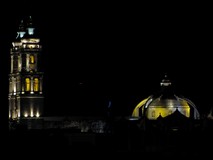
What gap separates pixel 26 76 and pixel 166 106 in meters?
13.0

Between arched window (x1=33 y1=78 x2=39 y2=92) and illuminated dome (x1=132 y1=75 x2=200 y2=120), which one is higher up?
arched window (x1=33 y1=78 x2=39 y2=92)

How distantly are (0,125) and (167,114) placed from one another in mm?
65014

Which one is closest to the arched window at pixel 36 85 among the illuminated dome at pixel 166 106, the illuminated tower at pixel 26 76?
the illuminated tower at pixel 26 76

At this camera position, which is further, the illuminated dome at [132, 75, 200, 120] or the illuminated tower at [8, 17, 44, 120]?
the illuminated dome at [132, 75, 200, 120]

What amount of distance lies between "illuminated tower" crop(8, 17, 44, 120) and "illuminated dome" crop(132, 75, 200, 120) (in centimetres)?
945

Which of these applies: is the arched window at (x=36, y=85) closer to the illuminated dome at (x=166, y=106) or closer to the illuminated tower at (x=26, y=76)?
the illuminated tower at (x=26, y=76)

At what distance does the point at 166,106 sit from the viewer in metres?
80.3

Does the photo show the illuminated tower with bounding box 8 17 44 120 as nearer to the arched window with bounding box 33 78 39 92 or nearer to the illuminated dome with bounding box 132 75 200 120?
the arched window with bounding box 33 78 39 92

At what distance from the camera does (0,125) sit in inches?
595

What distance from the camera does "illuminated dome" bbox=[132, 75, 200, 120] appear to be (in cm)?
7994

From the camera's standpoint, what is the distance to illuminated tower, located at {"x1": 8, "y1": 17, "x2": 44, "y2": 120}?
73.5 meters

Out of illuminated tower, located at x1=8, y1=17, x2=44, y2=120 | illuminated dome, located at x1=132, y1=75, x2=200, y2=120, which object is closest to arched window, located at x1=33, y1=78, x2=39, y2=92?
illuminated tower, located at x1=8, y1=17, x2=44, y2=120

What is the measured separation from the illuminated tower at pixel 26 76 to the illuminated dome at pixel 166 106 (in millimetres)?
9450

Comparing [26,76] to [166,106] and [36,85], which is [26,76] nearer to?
[36,85]
